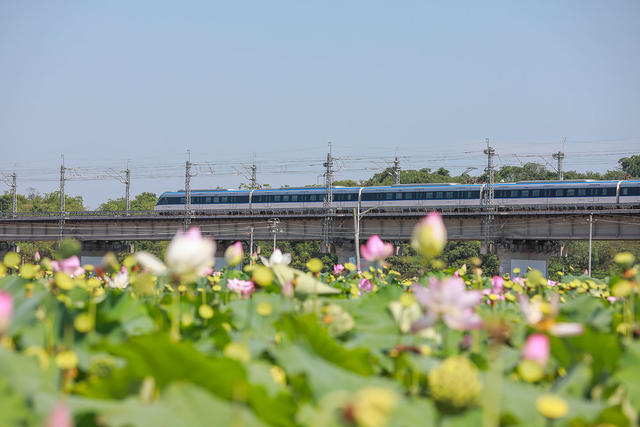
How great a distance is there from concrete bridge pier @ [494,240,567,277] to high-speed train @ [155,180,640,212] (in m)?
5.80

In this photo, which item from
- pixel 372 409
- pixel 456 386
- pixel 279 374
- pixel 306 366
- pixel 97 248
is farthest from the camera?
pixel 97 248

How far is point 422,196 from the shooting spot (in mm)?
53781

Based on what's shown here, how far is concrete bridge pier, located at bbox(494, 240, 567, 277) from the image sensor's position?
55.8 meters

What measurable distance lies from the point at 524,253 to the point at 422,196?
408 inches

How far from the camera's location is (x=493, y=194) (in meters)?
51.4

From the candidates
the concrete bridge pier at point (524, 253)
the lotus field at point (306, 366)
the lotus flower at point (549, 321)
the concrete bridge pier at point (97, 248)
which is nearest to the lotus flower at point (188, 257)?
the lotus field at point (306, 366)

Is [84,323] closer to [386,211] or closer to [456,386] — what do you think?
[456,386]

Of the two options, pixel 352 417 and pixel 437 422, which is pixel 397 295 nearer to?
pixel 437 422

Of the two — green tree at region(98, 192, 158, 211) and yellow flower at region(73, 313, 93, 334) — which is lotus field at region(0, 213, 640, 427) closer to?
yellow flower at region(73, 313, 93, 334)

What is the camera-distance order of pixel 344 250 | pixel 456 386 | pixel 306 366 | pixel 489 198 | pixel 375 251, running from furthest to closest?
pixel 344 250 → pixel 489 198 → pixel 375 251 → pixel 306 366 → pixel 456 386

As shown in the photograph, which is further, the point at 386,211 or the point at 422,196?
the point at 386,211

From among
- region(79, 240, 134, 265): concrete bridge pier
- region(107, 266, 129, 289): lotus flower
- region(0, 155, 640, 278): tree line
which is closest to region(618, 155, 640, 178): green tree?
region(0, 155, 640, 278): tree line

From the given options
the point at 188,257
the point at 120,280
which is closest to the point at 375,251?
the point at 188,257

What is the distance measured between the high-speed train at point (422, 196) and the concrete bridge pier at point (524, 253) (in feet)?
19.0
